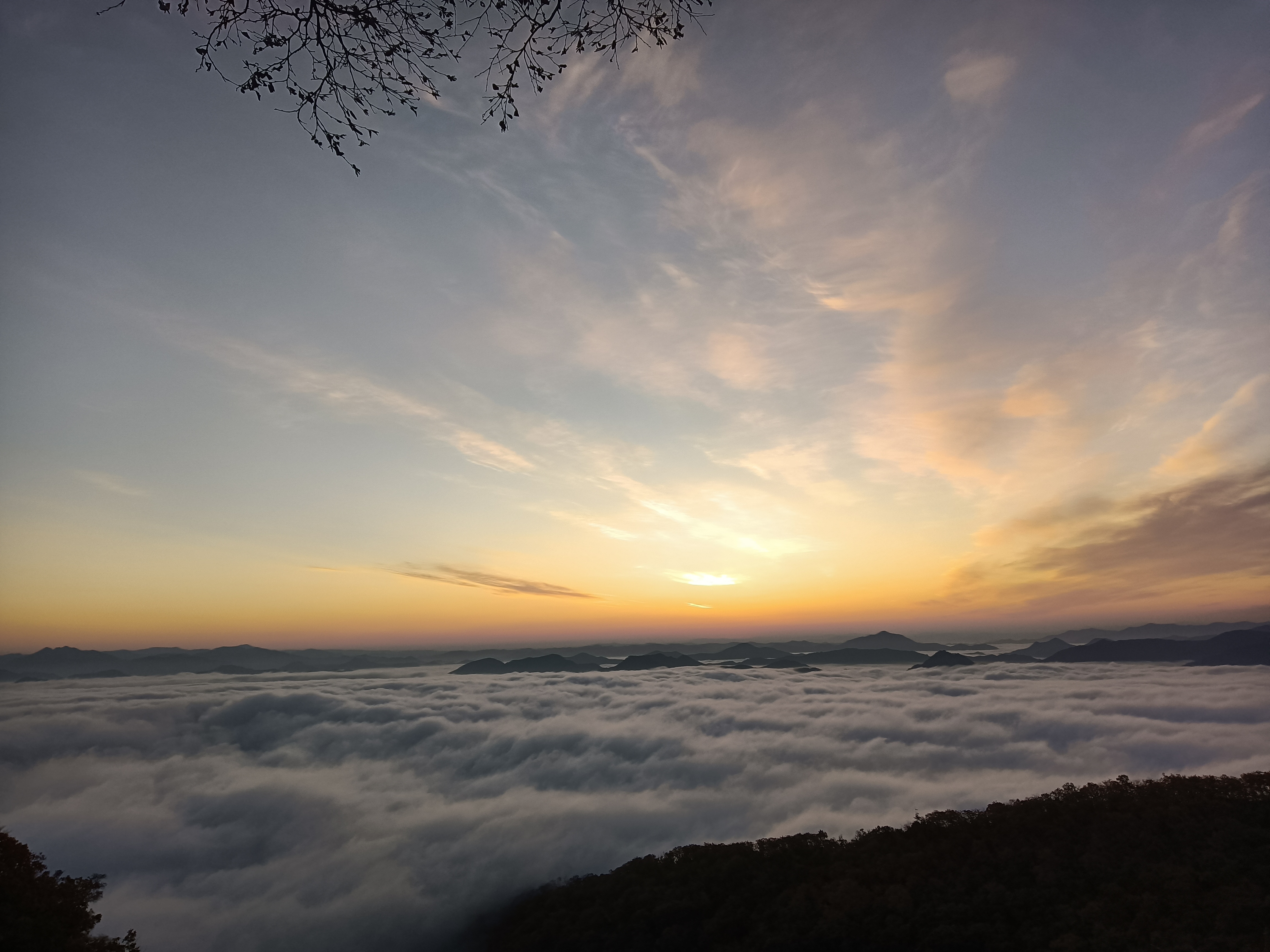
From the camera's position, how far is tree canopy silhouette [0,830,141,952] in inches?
1528

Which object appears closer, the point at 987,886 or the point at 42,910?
the point at 42,910

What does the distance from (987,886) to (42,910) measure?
100788 millimetres

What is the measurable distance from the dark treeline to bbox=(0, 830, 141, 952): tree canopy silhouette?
68793 mm

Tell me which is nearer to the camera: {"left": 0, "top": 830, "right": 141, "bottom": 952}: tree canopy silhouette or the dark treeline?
{"left": 0, "top": 830, "right": 141, "bottom": 952}: tree canopy silhouette

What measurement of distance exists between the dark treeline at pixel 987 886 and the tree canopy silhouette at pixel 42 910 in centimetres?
6879

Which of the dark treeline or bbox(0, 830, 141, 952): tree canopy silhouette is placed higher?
bbox(0, 830, 141, 952): tree canopy silhouette

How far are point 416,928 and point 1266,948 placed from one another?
15746 centimetres

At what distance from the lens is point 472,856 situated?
525 feet

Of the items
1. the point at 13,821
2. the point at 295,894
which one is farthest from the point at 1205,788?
the point at 13,821

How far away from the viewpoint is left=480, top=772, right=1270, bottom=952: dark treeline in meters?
61.4

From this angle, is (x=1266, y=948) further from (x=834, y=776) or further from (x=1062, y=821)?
(x=834, y=776)

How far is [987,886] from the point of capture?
74.0 m

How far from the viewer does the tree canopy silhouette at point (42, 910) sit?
127 feet

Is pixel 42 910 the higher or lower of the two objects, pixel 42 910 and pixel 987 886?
the higher
